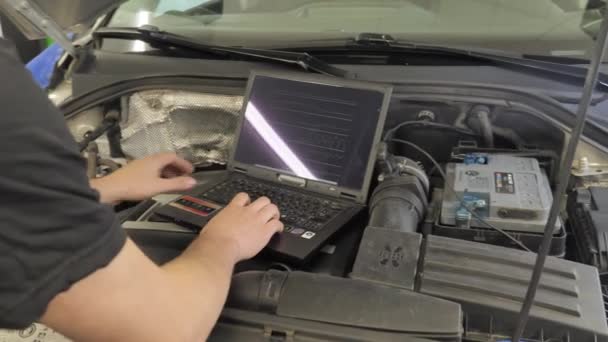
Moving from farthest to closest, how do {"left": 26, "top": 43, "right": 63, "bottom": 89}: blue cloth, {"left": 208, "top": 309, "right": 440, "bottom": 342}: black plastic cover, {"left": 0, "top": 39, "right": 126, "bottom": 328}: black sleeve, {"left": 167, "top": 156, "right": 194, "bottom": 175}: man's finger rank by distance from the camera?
{"left": 26, "top": 43, "right": 63, "bottom": 89}: blue cloth < {"left": 167, "top": 156, "right": 194, "bottom": 175}: man's finger < {"left": 208, "top": 309, "right": 440, "bottom": 342}: black plastic cover < {"left": 0, "top": 39, "right": 126, "bottom": 328}: black sleeve

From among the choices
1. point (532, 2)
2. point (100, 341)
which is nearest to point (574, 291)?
point (100, 341)

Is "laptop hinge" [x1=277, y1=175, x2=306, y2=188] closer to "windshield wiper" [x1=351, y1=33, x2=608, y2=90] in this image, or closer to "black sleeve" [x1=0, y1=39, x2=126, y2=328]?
"windshield wiper" [x1=351, y1=33, x2=608, y2=90]

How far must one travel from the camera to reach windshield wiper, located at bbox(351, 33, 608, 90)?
1.04m

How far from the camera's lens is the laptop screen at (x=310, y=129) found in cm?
100

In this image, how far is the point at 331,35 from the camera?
1.24m

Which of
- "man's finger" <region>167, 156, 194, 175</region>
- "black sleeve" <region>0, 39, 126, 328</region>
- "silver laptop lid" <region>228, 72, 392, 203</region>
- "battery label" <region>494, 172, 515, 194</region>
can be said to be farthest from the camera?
"man's finger" <region>167, 156, 194, 175</region>

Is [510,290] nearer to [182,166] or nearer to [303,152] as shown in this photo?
[303,152]

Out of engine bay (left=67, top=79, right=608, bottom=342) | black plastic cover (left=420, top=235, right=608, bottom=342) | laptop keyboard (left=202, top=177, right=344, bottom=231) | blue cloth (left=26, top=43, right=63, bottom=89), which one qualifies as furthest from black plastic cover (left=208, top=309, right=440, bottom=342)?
blue cloth (left=26, top=43, right=63, bottom=89)

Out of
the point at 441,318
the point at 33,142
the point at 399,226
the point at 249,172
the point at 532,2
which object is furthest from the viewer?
the point at 532,2

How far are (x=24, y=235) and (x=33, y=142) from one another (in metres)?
0.08

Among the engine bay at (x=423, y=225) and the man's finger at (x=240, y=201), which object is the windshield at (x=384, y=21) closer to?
the engine bay at (x=423, y=225)

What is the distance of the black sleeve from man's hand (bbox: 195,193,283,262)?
262 mm

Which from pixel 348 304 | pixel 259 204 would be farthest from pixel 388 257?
pixel 259 204

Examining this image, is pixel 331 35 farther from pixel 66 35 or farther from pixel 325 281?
pixel 325 281
